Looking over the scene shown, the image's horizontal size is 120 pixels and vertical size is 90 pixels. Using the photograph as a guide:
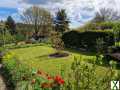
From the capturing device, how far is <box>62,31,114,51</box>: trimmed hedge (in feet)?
82.1

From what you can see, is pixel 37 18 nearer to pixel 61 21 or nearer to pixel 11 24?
pixel 11 24

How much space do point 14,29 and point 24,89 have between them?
61.8 metres

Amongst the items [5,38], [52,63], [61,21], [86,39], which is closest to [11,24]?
[61,21]

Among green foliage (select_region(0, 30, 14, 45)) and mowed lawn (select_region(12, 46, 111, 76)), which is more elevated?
mowed lawn (select_region(12, 46, 111, 76))

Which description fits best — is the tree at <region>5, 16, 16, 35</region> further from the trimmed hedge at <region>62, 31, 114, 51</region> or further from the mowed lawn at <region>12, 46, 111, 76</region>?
the mowed lawn at <region>12, 46, 111, 76</region>

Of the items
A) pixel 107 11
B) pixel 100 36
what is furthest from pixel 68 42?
pixel 107 11

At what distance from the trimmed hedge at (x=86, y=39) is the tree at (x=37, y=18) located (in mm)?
33204

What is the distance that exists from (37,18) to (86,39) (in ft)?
136

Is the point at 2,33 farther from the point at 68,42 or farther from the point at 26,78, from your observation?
the point at 26,78

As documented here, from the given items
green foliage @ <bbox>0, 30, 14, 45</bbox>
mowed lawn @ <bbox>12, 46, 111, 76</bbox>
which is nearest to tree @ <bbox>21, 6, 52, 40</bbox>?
green foliage @ <bbox>0, 30, 14, 45</bbox>

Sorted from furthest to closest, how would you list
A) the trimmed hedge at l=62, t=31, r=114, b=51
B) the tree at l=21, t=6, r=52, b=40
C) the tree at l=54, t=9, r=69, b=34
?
the tree at l=21, t=6, r=52, b=40 < the tree at l=54, t=9, r=69, b=34 < the trimmed hedge at l=62, t=31, r=114, b=51

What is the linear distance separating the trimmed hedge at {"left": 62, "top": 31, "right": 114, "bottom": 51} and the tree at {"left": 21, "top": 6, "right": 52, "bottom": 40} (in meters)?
33.2

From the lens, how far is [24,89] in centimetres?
850

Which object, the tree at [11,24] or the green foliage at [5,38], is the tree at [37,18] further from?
the green foliage at [5,38]
